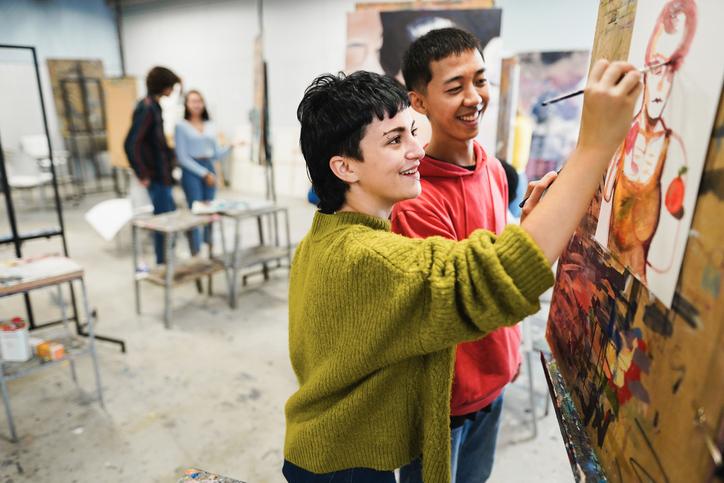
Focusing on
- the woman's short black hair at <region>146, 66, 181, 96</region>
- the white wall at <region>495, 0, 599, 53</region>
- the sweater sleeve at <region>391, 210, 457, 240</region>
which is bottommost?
the sweater sleeve at <region>391, 210, 457, 240</region>

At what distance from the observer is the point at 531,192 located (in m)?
1.00

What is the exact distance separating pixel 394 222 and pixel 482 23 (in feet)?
7.01

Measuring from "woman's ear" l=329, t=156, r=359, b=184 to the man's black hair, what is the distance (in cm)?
44

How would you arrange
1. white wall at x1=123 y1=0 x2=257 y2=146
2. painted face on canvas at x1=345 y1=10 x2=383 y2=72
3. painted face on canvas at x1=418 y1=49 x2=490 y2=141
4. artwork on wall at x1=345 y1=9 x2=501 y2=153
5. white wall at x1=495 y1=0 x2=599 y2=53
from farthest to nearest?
1. white wall at x1=123 y1=0 x2=257 y2=146
2. white wall at x1=495 y1=0 x2=599 y2=53
3. painted face on canvas at x1=345 y1=10 x2=383 y2=72
4. artwork on wall at x1=345 y1=9 x2=501 y2=153
5. painted face on canvas at x1=418 y1=49 x2=490 y2=141

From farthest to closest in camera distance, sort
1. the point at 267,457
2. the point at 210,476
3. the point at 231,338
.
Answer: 1. the point at 231,338
2. the point at 267,457
3. the point at 210,476

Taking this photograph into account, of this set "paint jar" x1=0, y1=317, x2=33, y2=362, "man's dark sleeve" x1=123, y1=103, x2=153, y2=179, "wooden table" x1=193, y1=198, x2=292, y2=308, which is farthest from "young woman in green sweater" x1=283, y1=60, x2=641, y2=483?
"man's dark sleeve" x1=123, y1=103, x2=153, y2=179

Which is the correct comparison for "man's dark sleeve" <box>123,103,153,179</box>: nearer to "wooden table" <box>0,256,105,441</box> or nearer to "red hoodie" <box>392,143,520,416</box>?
"wooden table" <box>0,256,105,441</box>

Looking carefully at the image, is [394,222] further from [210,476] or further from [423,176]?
[210,476]

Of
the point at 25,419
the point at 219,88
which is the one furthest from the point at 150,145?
the point at 219,88

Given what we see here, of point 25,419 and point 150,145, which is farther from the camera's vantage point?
point 150,145

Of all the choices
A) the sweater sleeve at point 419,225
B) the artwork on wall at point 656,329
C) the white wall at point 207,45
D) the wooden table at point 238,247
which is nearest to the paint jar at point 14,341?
the wooden table at point 238,247

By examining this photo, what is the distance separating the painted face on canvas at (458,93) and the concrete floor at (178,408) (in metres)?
1.62

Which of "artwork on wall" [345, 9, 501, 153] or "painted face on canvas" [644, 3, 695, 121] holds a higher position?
"artwork on wall" [345, 9, 501, 153]

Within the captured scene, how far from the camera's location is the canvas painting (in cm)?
62
